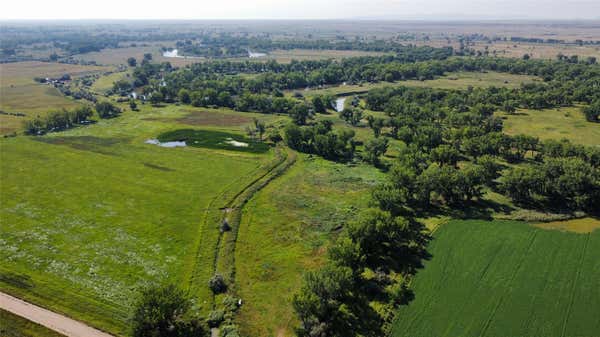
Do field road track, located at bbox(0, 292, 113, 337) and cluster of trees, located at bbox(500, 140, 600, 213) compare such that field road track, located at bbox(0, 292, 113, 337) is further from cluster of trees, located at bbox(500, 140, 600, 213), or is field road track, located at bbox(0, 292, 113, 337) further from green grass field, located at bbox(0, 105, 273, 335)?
cluster of trees, located at bbox(500, 140, 600, 213)

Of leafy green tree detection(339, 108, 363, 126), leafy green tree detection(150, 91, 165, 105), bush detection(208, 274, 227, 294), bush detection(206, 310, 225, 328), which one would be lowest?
bush detection(206, 310, 225, 328)

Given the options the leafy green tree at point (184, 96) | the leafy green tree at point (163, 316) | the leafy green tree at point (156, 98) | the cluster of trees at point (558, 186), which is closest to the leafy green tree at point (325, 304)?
the leafy green tree at point (163, 316)

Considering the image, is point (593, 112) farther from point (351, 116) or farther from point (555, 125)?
point (351, 116)

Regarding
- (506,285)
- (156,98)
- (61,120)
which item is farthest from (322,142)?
(156,98)

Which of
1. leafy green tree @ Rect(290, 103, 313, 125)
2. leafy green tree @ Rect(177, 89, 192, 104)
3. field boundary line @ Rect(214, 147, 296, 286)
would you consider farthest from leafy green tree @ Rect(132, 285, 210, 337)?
leafy green tree @ Rect(177, 89, 192, 104)

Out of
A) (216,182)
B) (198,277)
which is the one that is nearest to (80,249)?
(198,277)

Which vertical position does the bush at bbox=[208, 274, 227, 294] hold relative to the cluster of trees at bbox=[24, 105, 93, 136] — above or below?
below
